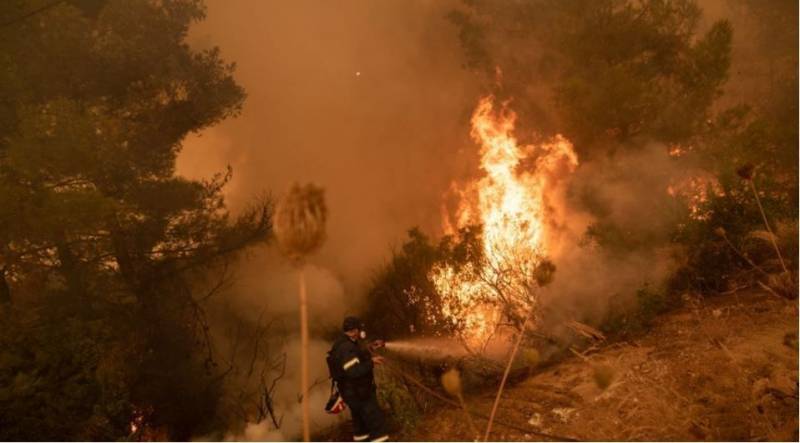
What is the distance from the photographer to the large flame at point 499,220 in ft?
32.0

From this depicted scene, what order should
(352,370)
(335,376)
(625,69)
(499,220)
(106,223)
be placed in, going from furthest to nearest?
(499,220) → (625,69) → (106,223) → (335,376) → (352,370)

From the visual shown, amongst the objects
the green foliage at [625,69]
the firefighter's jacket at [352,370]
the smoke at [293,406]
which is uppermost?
the green foliage at [625,69]

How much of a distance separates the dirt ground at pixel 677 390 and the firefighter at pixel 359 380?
988mm

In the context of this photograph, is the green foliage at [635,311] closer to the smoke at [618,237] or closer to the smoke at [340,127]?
the smoke at [618,237]

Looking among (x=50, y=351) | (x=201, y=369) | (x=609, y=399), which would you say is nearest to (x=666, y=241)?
(x=609, y=399)

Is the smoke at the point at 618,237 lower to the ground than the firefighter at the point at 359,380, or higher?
Result: higher

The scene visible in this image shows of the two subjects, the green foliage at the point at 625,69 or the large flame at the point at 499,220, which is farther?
the green foliage at the point at 625,69

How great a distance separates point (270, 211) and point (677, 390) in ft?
28.5

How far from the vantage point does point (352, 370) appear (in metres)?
6.09

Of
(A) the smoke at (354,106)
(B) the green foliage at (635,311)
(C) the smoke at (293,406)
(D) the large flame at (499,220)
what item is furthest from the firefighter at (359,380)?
(A) the smoke at (354,106)

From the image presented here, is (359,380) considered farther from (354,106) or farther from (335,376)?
(354,106)

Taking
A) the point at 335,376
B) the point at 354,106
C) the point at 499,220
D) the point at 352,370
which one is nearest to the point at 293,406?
the point at 335,376

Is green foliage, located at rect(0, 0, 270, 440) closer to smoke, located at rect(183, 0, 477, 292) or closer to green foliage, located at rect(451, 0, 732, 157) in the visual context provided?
smoke, located at rect(183, 0, 477, 292)

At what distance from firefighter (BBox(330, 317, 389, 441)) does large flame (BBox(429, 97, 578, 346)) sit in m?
3.46
